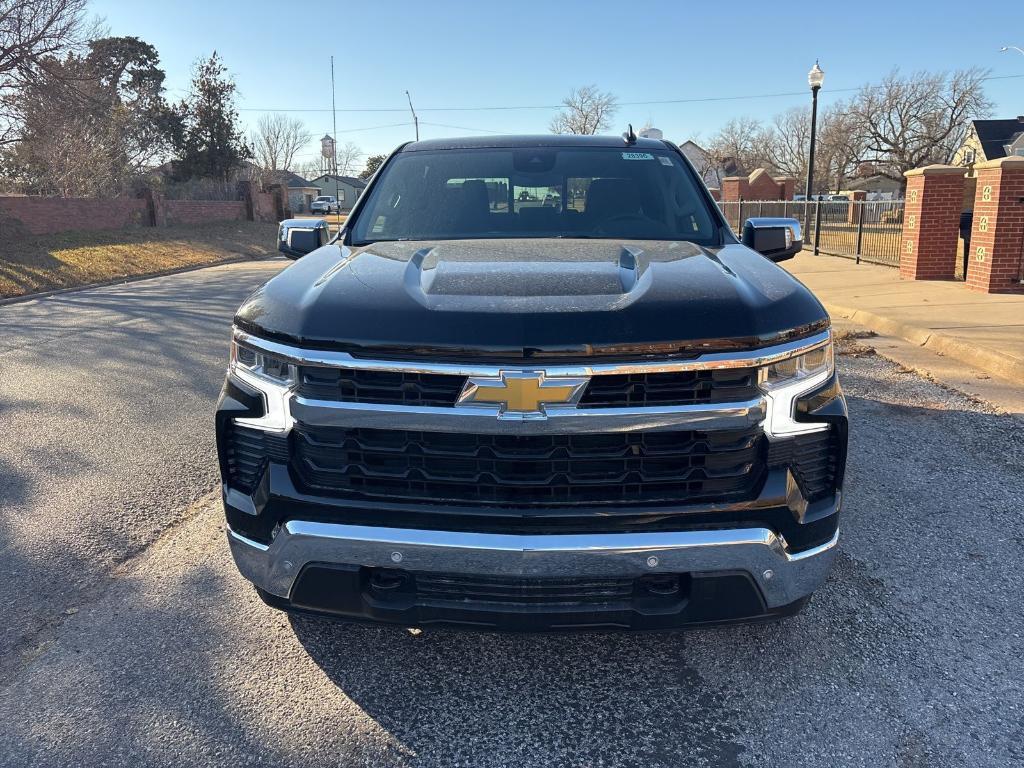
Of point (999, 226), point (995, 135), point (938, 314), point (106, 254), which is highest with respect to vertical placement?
point (995, 135)

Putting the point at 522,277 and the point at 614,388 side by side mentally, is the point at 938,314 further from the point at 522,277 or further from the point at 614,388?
the point at 614,388

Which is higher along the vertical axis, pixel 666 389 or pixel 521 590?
pixel 666 389

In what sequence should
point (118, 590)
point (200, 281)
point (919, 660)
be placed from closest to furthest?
point (919, 660)
point (118, 590)
point (200, 281)

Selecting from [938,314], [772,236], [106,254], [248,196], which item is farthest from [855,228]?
[248,196]

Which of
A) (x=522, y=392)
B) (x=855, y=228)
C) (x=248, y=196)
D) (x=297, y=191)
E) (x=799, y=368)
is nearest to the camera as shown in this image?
(x=522, y=392)

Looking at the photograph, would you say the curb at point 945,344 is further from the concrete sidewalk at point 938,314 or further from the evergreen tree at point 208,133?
the evergreen tree at point 208,133

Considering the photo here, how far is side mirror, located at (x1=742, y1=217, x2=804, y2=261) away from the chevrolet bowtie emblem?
1861 mm

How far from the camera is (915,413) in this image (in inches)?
222

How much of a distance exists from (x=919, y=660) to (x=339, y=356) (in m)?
2.22

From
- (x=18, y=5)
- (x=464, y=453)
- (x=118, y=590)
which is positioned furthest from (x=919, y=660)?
(x=18, y=5)

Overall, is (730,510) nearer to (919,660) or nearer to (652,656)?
(652,656)

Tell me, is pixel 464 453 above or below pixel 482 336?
below

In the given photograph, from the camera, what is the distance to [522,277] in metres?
2.43

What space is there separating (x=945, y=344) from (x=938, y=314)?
184 cm
